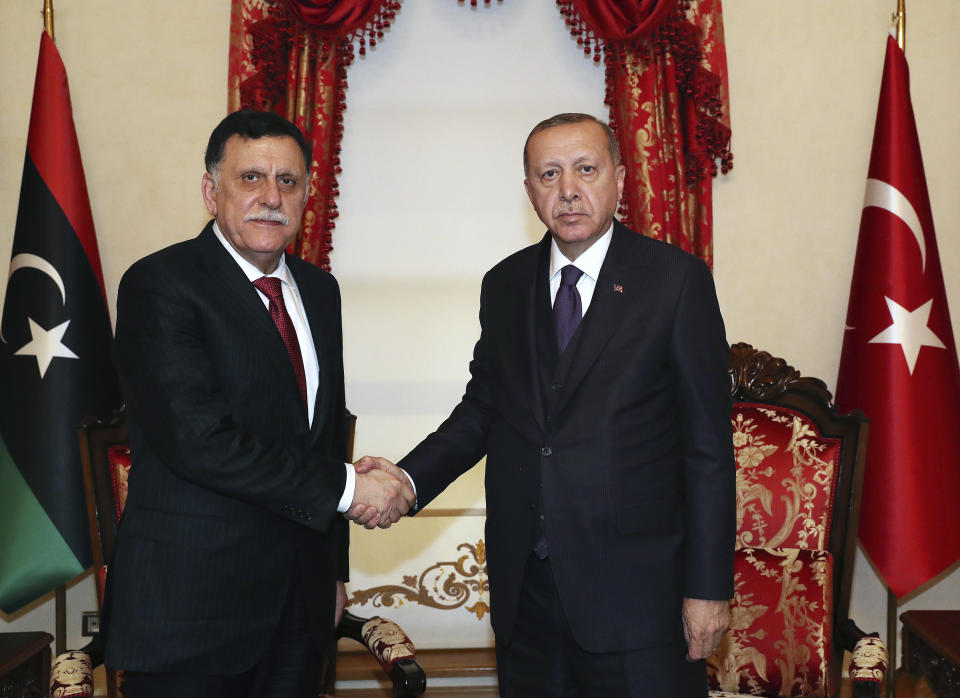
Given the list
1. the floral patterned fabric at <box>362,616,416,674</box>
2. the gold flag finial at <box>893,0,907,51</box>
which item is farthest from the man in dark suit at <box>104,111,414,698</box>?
the gold flag finial at <box>893,0,907,51</box>

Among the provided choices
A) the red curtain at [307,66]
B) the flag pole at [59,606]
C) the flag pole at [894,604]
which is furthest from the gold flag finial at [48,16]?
the flag pole at [894,604]

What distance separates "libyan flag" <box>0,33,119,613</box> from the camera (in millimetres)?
3061

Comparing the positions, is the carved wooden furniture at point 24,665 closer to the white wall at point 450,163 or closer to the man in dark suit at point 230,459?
the man in dark suit at point 230,459

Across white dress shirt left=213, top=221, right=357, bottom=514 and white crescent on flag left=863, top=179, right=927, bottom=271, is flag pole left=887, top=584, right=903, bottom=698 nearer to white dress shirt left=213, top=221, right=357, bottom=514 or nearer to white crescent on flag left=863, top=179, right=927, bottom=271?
white crescent on flag left=863, top=179, right=927, bottom=271

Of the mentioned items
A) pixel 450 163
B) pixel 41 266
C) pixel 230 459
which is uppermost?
pixel 450 163

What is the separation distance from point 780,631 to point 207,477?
5.47 feet

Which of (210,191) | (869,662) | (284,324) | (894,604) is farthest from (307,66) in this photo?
(894,604)

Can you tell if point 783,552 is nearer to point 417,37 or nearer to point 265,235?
point 265,235

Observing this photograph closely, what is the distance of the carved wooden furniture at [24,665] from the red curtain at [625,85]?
147cm

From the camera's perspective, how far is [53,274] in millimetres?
3113

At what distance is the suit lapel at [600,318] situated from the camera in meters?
1.87

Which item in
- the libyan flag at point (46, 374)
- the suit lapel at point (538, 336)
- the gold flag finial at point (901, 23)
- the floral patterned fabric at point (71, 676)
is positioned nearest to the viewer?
the suit lapel at point (538, 336)

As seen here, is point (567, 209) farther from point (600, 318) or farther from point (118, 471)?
point (118, 471)

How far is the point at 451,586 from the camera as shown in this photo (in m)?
3.38
